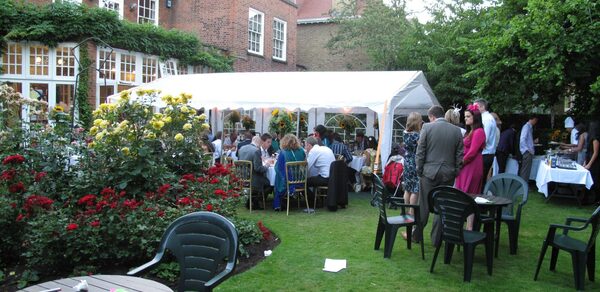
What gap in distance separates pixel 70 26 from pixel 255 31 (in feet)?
29.0

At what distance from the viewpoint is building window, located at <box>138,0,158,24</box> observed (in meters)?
18.0

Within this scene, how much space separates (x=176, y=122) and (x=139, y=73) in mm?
11008

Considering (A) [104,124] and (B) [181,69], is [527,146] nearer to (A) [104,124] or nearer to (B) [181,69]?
(A) [104,124]

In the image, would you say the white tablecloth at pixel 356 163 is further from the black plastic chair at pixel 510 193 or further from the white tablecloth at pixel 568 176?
the black plastic chair at pixel 510 193

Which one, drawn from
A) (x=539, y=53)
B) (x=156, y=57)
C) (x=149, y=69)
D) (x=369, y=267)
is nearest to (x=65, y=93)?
(x=149, y=69)

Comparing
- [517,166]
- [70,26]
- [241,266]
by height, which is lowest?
[241,266]

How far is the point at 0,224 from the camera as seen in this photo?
470cm

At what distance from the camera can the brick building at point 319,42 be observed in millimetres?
25328

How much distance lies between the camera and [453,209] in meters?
4.75

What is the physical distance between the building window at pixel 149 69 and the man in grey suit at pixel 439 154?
41.6 feet

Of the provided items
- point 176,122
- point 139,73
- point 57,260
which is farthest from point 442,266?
point 139,73

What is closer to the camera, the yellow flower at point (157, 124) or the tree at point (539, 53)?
the yellow flower at point (157, 124)

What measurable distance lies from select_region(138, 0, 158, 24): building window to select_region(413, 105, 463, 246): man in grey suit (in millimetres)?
14746

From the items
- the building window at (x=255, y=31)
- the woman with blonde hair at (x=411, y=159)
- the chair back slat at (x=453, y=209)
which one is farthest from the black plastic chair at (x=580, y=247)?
the building window at (x=255, y=31)
